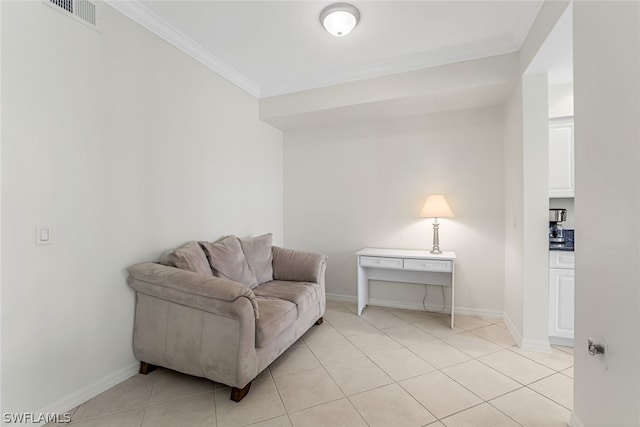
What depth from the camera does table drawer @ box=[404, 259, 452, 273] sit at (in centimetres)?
295

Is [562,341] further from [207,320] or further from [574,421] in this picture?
[207,320]

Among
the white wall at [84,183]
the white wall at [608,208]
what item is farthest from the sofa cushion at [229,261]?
the white wall at [608,208]

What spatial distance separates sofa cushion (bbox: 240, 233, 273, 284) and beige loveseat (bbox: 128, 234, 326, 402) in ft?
1.30

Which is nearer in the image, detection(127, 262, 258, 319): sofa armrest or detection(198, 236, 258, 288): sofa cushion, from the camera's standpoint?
detection(127, 262, 258, 319): sofa armrest

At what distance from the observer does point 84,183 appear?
184cm

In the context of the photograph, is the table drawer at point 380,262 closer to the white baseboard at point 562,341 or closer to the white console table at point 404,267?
the white console table at point 404,267

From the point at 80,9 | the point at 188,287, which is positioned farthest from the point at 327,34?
the point at 188,287

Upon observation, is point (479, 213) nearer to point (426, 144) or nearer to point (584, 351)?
point (426, 144)

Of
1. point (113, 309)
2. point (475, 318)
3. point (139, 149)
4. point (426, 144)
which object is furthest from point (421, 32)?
point (113, 309)

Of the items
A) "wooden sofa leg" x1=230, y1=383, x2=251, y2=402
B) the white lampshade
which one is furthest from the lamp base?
"wooden sofa leg" x1=230, y1=383, x2=251, y2=402

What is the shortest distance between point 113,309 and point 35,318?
1.42 feet

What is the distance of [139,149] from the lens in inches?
86.3

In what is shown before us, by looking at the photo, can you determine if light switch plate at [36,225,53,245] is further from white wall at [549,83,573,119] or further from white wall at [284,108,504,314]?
white wall at [549,83,573,119]

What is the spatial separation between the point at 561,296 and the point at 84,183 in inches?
145
